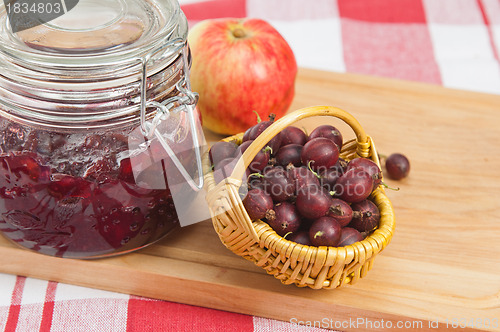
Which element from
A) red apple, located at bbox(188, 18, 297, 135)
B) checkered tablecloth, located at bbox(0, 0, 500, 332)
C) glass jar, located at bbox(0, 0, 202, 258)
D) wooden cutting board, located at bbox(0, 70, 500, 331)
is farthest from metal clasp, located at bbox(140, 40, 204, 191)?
checkered tablecloth, located at bbox(0, 0, 500, 332)

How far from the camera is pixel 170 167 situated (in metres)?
0.78

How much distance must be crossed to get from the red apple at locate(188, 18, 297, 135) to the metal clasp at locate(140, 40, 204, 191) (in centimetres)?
25

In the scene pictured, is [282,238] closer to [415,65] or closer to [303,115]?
[303,115]

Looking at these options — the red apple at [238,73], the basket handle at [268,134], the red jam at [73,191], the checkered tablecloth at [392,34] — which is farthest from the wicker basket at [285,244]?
the checkered tablecloth at [392,34]

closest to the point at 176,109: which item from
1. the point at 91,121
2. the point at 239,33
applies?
the point at 91,121

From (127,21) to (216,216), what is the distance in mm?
290

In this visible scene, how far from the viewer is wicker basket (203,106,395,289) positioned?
71cm

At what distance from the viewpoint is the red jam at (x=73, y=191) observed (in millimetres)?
720

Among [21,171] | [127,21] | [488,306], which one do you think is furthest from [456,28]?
[21,171]

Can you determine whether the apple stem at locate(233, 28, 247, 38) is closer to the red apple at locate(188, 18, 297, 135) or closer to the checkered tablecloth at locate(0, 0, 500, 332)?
the red apple at locate(188, 18, 297, 135)

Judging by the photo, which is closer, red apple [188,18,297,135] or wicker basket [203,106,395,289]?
wicker basket [203,106,395,289]

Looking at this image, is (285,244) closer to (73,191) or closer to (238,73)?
(73,191)

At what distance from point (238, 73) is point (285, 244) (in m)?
0.43

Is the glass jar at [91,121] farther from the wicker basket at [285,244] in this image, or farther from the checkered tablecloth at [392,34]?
the checkered tablecloth at [392,34]
